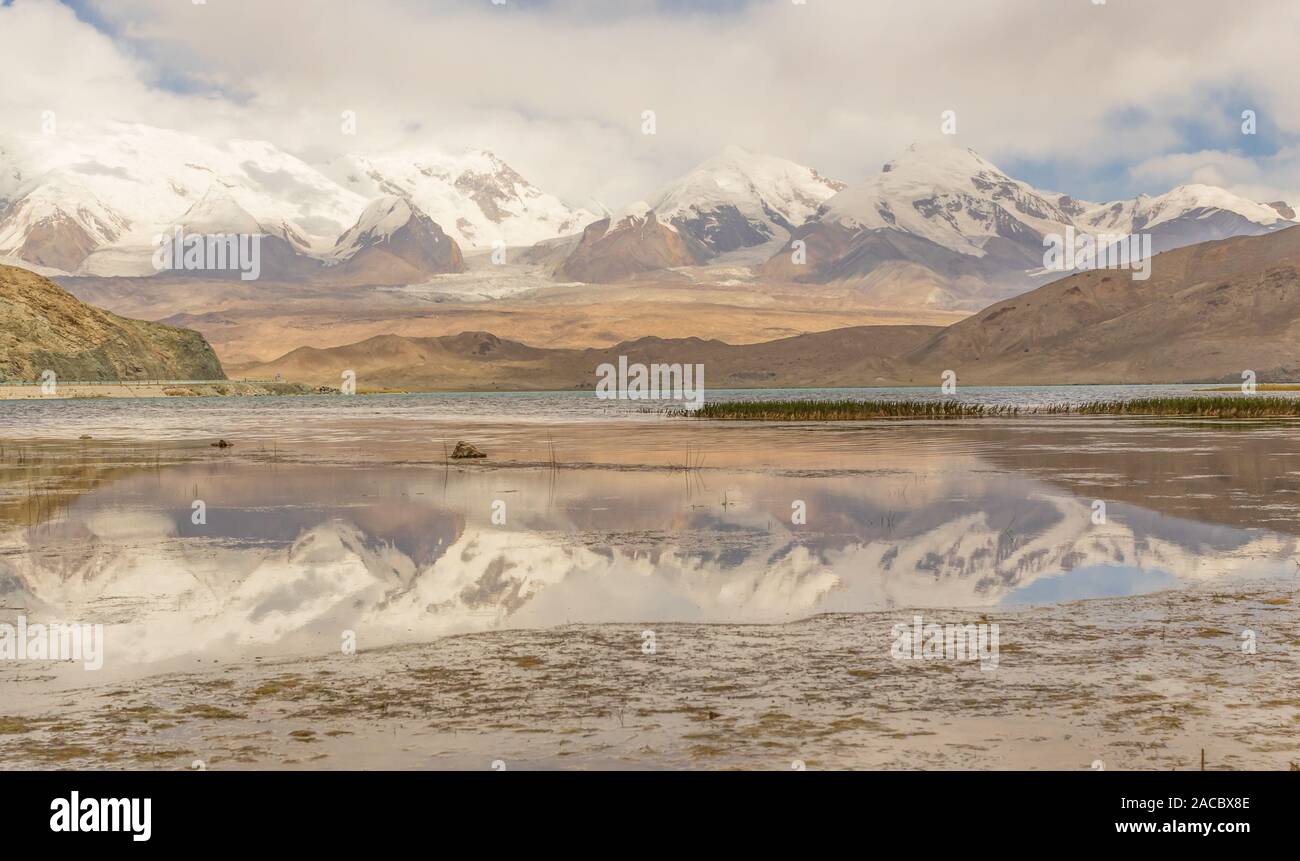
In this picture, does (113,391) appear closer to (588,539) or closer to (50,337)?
(50,337)

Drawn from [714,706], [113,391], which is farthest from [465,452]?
[113,391]

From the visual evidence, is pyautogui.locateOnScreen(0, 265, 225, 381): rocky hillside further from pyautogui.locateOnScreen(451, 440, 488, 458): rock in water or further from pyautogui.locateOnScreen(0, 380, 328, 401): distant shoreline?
pyautogui.locateOnScreen(451, 440, 488, 458): rock in water

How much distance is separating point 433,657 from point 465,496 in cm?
1618

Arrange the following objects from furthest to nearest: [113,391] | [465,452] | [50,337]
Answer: [50,337], [113,391], [465,452]

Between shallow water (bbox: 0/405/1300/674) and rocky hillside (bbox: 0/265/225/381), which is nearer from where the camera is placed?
shallow water (bbox: 0/405/1300/674)

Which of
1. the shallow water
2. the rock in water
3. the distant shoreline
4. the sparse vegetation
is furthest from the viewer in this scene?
the distant shoreline

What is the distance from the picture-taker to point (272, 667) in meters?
12.1

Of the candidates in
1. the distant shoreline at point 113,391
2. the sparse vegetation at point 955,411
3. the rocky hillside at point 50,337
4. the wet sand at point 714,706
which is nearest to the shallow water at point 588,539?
the wet sand at point 714,706

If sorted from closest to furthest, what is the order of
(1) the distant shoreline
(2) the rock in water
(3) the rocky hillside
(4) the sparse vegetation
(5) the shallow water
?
(5) the shallow water, (2) the rock in water, (4) the sparse vegetation, (1) the distant shoreline, (3) the rocky hillside

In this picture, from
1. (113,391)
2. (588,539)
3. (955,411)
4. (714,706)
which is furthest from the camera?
(113,391)

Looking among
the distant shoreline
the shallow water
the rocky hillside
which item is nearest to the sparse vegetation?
the shallow water

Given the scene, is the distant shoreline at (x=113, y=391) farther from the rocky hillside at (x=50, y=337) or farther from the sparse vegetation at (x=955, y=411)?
the sparse vegetation at (x=955, y=411)
